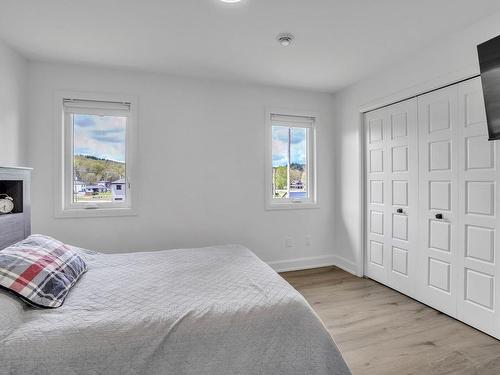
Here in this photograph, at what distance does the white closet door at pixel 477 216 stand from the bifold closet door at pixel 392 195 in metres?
0.48

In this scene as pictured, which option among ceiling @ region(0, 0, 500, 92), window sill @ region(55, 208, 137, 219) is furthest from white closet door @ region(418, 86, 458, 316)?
window sill @ region(55, 208, 137, 219)

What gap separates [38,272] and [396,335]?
2493 millimetres

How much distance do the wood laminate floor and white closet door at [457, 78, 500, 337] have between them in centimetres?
21

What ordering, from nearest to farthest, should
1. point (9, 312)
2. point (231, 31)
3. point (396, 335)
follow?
1. point (9, 312)
2. point (396, 335)
3. point (231, 31)

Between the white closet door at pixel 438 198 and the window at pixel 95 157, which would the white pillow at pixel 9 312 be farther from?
the white closet door at pixel 438 198

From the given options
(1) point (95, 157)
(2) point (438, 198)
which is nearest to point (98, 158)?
(1) point (95, 157)

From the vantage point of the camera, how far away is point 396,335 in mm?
2207

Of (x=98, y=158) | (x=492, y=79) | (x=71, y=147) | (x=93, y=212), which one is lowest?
(x=93, y=212)

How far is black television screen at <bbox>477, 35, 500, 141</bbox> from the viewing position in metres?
1.85

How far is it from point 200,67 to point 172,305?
8.16ft

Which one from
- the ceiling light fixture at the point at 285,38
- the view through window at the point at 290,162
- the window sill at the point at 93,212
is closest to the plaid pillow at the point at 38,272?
the window sill at the point at 93,212

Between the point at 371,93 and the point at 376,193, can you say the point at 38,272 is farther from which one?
the point at 371,93

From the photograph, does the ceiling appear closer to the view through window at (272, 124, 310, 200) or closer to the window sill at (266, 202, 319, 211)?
the view through window at (272, 124, 310, 200)

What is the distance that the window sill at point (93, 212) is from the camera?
2.97 metres
